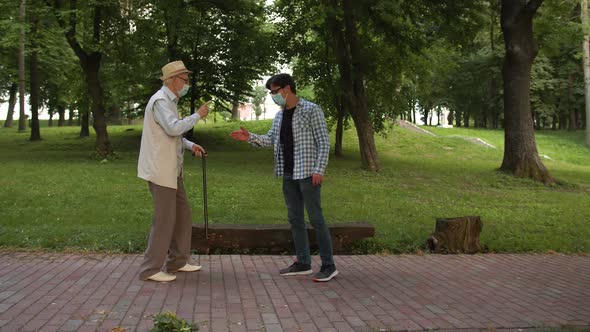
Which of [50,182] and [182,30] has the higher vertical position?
[182,30]

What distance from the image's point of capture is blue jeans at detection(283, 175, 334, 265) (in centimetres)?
→ 541

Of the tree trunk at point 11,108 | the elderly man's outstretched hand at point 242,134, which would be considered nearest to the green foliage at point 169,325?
the elderly man's outstretched hand at point 242,134

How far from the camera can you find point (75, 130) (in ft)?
118

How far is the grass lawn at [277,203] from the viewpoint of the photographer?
7.56 meters

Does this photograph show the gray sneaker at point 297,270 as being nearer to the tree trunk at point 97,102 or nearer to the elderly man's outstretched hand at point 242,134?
the elderly man's outstretched hand at point 242,134

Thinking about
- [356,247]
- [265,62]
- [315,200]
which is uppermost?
[265,62]

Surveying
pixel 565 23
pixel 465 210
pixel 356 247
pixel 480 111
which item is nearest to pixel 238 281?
pixel 356 247

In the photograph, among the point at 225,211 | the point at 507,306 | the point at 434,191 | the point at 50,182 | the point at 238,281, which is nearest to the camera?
the point at 507,306

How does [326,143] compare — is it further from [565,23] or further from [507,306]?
[565,23]

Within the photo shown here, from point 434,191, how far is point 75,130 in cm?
2886

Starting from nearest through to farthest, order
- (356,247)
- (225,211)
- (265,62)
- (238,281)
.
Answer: (238,281), (356,247), (225,211), (265,62)

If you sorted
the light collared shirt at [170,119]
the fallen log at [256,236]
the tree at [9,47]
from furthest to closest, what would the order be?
the tree at [9,47]
the fallen log at [256,236]
the light collared shirt at [170,119]

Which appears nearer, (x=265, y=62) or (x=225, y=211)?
(x=225, y=211)

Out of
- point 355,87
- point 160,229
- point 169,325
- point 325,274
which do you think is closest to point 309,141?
point 325,274
